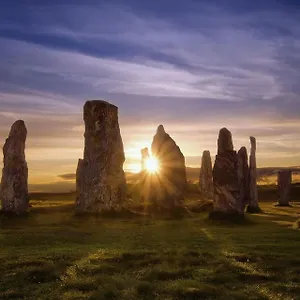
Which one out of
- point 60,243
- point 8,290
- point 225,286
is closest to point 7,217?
point 60,243

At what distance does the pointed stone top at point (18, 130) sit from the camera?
39.4m

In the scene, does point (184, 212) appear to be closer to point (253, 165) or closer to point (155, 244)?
point (253, 165)

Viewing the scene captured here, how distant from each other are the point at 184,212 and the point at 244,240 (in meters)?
16.7

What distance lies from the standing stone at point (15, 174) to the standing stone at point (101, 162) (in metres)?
4.59

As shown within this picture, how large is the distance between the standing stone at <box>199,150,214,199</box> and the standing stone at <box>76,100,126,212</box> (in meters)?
21.3

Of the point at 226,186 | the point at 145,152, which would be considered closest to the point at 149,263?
the point at 226,186

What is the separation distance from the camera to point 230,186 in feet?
122

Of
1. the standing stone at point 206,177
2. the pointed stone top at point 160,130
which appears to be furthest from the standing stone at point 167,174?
the standing stone at point 206,177

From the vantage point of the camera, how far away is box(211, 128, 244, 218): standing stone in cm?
3722

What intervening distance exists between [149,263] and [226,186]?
728 inches

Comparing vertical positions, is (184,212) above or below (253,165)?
below

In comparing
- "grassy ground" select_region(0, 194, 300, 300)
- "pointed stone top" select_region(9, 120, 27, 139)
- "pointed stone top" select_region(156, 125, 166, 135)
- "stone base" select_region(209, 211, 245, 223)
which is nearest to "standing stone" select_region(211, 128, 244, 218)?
"stone base" select_region(209, 211, 245, 223)

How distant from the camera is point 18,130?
130ft

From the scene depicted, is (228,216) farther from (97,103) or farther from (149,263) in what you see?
(149,263)
